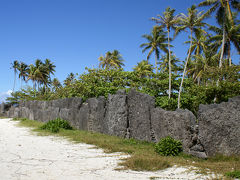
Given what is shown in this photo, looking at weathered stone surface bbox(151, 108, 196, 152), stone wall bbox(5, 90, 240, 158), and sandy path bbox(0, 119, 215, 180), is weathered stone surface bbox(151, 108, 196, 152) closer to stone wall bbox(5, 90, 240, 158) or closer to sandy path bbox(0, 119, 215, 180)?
stone wall bbox(5, 90, 240, 158)

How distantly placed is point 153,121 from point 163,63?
136 ft

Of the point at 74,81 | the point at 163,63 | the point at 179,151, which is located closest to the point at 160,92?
the point at 74,81

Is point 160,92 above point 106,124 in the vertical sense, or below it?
above

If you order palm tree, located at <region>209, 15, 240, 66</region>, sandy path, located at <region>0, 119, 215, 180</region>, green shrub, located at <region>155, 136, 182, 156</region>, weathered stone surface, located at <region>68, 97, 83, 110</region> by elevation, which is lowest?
sandy path, located at <region>0, 119, 215, 180</region>

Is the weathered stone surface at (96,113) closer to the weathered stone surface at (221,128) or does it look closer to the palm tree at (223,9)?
the weathered stone surface at (221,128)

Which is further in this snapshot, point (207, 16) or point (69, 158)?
point (207, 16)

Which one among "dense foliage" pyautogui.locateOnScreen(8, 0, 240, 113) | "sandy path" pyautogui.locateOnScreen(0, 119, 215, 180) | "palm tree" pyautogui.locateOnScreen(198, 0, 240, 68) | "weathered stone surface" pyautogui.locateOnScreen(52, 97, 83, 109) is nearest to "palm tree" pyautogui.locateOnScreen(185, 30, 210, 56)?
"dense foliage" pyautogui.locateOnScreen(8, 0, 240, 113)

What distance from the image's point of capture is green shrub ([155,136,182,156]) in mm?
6809

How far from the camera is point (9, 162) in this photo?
6.04 m

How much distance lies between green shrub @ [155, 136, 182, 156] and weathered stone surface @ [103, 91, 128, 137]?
3.38m

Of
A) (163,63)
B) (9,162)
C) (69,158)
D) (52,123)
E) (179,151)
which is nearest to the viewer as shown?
(9,162)

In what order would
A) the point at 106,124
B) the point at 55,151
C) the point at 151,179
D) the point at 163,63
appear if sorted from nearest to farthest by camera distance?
1. the point at 151,179
2. the point at 55,151
3. the point at 106,124
4. the point at 163,63

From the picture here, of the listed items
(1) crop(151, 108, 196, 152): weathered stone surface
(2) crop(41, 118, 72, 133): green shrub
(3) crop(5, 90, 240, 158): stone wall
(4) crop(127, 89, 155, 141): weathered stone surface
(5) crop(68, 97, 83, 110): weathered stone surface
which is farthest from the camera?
(5) crop(68, 97, 83, 110): weathered stone surface

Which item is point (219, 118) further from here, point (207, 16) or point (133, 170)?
point (207, 16)
